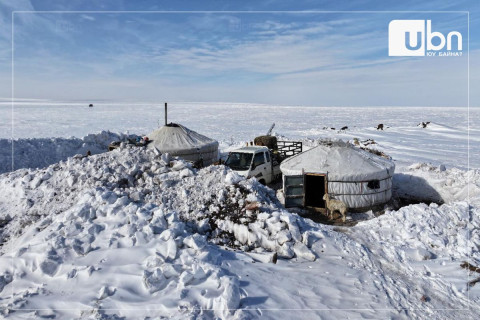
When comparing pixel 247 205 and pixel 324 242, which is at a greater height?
pixel 247 205

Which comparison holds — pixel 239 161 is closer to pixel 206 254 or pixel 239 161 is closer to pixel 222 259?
pixel 222 259

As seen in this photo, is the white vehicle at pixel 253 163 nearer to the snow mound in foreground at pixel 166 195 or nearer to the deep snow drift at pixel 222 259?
the snow mound in foreground at pixel 166 195

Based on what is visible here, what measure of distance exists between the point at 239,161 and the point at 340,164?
3.98m

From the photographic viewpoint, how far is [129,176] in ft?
31.0

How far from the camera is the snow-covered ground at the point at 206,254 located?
4508 millimetres

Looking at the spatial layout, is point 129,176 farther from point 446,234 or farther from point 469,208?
point 469,208

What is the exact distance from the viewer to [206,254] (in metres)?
5.23

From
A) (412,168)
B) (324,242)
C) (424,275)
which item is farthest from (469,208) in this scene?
(412,168)

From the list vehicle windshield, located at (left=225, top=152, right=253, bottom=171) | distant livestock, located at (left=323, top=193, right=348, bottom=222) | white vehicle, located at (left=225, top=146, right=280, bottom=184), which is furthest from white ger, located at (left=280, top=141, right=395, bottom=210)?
vehicle windshield, located at (left=225, top=152, right=253, bottom=171)

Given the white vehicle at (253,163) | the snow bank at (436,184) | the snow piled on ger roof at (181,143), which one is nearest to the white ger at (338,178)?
the white vehicle at (253,163)

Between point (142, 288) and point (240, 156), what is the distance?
9141 mm

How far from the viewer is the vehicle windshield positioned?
42.8ft

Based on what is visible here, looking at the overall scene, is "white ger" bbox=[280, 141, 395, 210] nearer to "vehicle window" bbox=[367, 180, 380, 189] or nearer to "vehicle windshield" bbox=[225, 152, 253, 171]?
"vehicle window" bbox=[367, 180, 380, 189]

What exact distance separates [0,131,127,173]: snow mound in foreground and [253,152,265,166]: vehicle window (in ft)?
38.3
